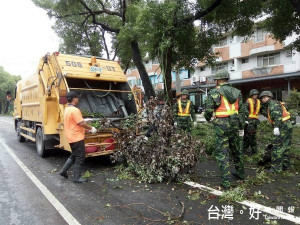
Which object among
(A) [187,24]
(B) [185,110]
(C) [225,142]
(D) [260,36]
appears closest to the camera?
(C) [225,142]

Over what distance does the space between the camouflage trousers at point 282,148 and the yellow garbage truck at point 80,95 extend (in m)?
3.16

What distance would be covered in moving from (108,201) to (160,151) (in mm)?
1337

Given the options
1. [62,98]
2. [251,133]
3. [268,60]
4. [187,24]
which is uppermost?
[268,60]

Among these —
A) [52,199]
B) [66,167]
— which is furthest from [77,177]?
[52,199]

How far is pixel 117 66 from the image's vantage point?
738 cm

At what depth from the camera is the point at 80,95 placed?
6582mm

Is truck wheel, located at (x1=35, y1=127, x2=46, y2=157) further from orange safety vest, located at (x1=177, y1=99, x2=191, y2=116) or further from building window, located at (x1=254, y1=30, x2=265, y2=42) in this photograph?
building window, located at (x1=254, y1=30, x2=265, y2=42)

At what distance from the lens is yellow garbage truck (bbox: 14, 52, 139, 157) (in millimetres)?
5609

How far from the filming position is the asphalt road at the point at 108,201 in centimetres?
325

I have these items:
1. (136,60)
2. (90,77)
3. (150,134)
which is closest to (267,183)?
(150,134)

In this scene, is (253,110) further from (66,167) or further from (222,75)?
(66,167)

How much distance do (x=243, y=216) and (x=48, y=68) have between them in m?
5.51

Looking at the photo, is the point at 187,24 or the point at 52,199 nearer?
the point at 52,199

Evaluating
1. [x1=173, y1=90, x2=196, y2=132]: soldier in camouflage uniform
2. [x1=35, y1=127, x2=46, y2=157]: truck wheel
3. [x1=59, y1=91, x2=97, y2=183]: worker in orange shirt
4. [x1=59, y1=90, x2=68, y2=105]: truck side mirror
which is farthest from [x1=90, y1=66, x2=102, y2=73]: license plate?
[x1=173, y1=90, x2=196, y2=132]: soldier in camouflage uniform
